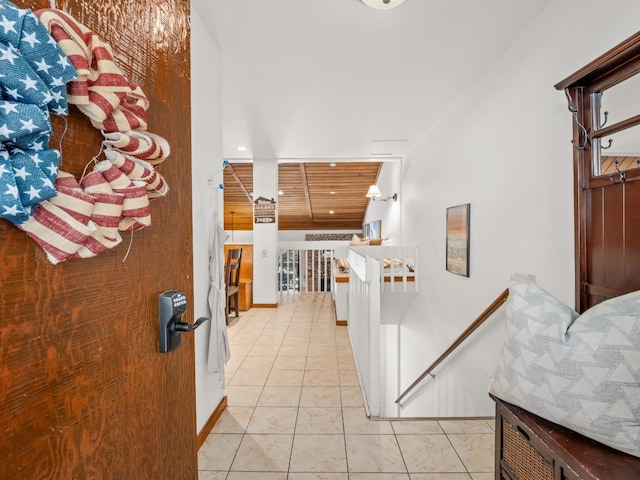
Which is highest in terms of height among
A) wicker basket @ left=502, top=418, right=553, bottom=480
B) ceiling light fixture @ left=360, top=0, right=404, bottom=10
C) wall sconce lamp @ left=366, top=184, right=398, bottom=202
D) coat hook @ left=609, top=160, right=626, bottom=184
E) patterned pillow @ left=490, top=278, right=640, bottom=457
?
ceiling light fixture @ left=360, top=0, right=404, bottom=10

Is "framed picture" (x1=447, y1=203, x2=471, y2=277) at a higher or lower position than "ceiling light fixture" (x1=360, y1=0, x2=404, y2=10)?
lower

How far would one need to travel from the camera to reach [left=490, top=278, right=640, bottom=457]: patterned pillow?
0.84 metres

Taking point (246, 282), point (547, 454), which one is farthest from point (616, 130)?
point (246, 282)

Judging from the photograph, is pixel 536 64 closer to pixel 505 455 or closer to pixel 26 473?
pixel 505 455

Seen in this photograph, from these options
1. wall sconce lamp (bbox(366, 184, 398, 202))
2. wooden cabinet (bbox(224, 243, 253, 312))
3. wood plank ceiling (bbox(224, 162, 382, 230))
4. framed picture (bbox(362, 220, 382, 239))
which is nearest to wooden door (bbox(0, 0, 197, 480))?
wooden cabinet (bbox(224, 243, 253, 312))

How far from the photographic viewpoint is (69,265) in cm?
61

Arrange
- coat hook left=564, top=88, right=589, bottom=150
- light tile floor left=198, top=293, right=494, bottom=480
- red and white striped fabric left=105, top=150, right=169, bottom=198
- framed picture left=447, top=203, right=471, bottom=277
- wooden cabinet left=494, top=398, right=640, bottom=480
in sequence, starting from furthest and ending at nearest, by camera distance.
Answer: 1. framed picture left=447, top=203, right=471, bottom=277
2. light tile floor left=198, top=293, right=494, bottom=480
3. coat hook left=564, top=88, right=589, bottom=150
4. wooden cabinet left=494, top=398, right=640, bottom=480
5. red and white striped fabric left=105, top=150, right=169, bottom=198

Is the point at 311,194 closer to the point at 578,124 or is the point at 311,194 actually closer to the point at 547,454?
the point at 578,124

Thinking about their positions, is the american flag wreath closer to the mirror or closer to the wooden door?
the wooden door

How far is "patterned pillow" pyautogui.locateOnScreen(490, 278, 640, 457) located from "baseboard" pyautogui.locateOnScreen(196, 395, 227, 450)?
1.82 metres

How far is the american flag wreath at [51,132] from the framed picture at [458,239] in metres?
2.81

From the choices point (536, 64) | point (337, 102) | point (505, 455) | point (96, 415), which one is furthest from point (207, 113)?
point (505, 455)

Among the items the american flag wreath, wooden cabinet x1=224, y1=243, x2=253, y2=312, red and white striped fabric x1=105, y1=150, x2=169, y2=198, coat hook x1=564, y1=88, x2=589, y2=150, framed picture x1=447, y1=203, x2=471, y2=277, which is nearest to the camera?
the american flag wreath

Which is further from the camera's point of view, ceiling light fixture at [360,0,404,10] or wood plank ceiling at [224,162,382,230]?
wood plank ceiling at [224,162,382,230]
